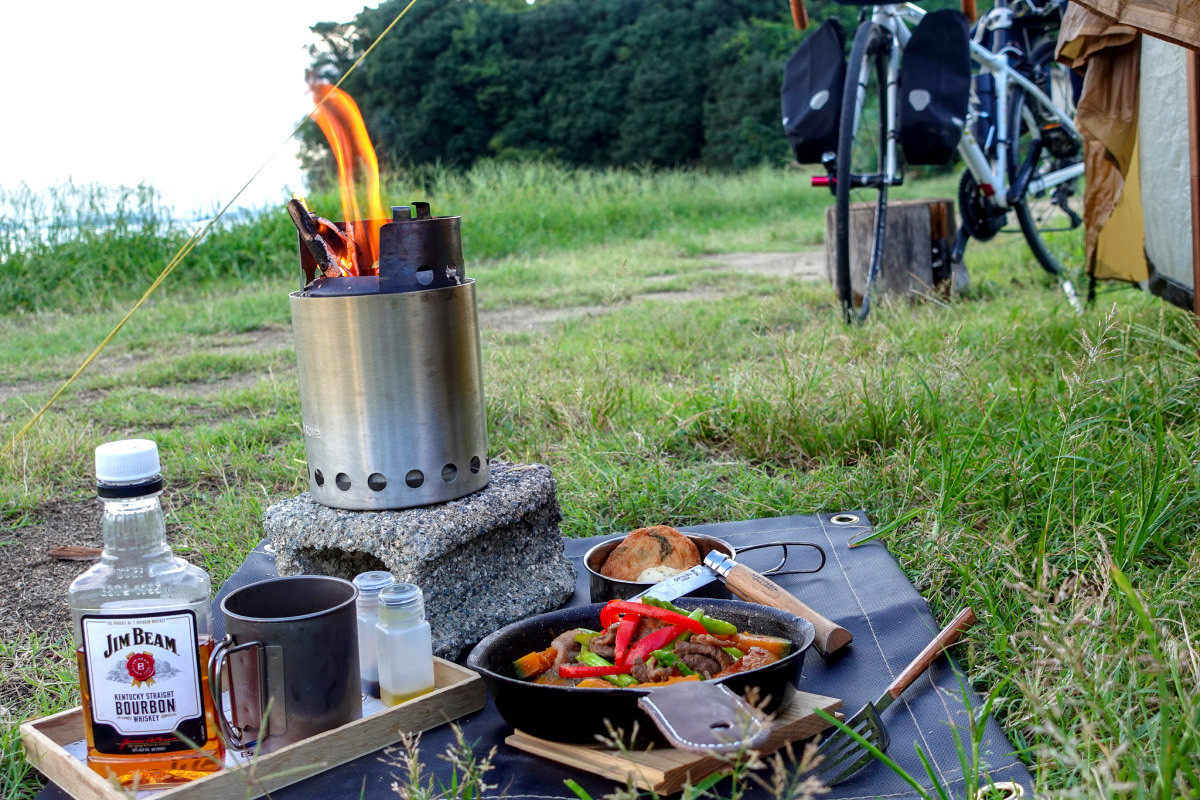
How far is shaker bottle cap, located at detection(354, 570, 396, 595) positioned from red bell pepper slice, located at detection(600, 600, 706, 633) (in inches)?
15.4

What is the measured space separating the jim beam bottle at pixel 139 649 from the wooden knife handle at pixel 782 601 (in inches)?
39.6

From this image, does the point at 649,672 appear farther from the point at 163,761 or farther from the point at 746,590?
the point at 163,761

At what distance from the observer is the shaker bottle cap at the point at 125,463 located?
1.51m

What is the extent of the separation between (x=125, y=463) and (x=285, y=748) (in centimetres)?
50

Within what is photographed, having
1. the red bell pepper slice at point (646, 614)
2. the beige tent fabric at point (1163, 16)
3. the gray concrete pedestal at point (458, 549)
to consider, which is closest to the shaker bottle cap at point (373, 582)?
the gray concrete pedestal at point (458, 549)

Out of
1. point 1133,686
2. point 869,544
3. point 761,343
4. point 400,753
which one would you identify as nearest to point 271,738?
point 400,753

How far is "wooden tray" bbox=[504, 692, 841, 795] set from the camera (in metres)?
1.51

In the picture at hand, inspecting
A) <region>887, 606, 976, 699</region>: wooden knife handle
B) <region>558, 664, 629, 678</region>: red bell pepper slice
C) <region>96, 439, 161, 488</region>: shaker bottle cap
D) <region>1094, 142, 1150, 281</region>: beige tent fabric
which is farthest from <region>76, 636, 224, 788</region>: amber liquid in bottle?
<region>1094, 142, 1150, 281</region>: beige tent fabric

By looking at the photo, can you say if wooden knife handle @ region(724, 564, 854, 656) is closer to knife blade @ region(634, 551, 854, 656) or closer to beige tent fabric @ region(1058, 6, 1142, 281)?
knife blade @ region(634, 551, 854, 656)

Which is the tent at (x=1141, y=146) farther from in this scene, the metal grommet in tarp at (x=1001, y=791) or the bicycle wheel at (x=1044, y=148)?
the metal grommet in tarp at (x=1001, y=791)

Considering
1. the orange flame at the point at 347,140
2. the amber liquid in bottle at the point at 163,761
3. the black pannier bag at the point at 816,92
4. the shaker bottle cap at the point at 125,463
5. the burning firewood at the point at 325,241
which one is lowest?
the amber liquid in bottle at the point at 163,761

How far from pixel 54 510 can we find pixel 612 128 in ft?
91.7

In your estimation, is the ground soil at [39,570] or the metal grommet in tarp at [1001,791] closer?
the metal grommet in tarp at [1001,791]

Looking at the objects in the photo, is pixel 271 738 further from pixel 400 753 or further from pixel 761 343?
pixel 761 343
